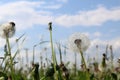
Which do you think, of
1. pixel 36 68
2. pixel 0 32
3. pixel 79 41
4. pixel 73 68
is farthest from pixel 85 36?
pixel 73 68

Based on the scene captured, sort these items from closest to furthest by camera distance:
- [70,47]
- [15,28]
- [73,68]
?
[70,47], [15,28], [73,68]

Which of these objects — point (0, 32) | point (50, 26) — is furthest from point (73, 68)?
point (50, 26)

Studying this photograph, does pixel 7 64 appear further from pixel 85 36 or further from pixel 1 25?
pixel 85 36

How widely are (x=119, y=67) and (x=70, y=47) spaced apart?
21.9 inches

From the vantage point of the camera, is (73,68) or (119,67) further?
(73,68)

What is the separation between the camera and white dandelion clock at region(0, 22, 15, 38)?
283 cm

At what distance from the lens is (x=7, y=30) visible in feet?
9.42

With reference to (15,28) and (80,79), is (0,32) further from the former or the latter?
(80,79)

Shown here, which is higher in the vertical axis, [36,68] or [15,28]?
[15,28]

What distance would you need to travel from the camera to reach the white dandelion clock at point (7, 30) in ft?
9.30

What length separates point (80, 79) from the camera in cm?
326

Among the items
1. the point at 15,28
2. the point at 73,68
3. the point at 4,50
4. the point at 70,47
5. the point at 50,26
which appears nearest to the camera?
the point at 50,26

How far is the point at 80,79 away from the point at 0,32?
837 millimetres

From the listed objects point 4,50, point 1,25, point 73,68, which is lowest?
point 73,68
